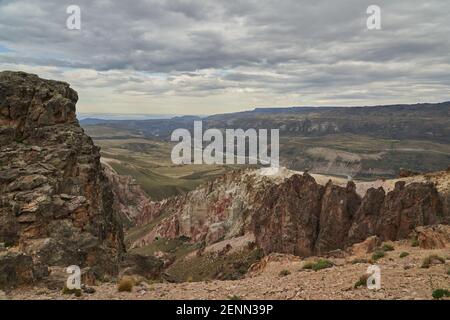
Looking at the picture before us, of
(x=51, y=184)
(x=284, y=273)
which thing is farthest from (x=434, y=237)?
(x=51, y=184)

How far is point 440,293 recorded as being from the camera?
704 inches

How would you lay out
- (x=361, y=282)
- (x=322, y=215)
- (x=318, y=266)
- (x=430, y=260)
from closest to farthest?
(x=361, y=282) → (x=430, y=260) → (x=318, y=266) → (x=322, y=215)

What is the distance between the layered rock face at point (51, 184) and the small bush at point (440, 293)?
67.2 ft

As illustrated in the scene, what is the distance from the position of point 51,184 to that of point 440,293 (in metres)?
29.2

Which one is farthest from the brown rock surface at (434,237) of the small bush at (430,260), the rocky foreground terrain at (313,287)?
the small bush at (430,260)

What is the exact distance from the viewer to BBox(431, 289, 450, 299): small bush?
1780 cm

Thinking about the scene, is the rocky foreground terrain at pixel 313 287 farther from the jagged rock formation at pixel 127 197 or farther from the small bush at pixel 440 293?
the jagged rock formation at pixel 127 197

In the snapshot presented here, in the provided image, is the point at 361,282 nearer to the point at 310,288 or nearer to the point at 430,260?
the point at 310,288

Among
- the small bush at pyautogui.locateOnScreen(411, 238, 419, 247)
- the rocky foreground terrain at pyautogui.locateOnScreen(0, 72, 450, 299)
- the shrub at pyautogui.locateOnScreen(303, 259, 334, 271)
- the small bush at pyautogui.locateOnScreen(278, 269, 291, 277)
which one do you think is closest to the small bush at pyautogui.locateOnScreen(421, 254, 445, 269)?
the rocky foreground terrain at pyautogui.locateOnScreen(0, 72, 450, 299)

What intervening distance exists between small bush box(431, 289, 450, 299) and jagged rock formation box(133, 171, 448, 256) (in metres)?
33.4

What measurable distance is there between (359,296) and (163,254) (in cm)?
7885

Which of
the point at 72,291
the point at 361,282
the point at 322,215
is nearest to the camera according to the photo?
the point at 72,291

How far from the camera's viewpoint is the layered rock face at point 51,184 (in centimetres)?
3222
